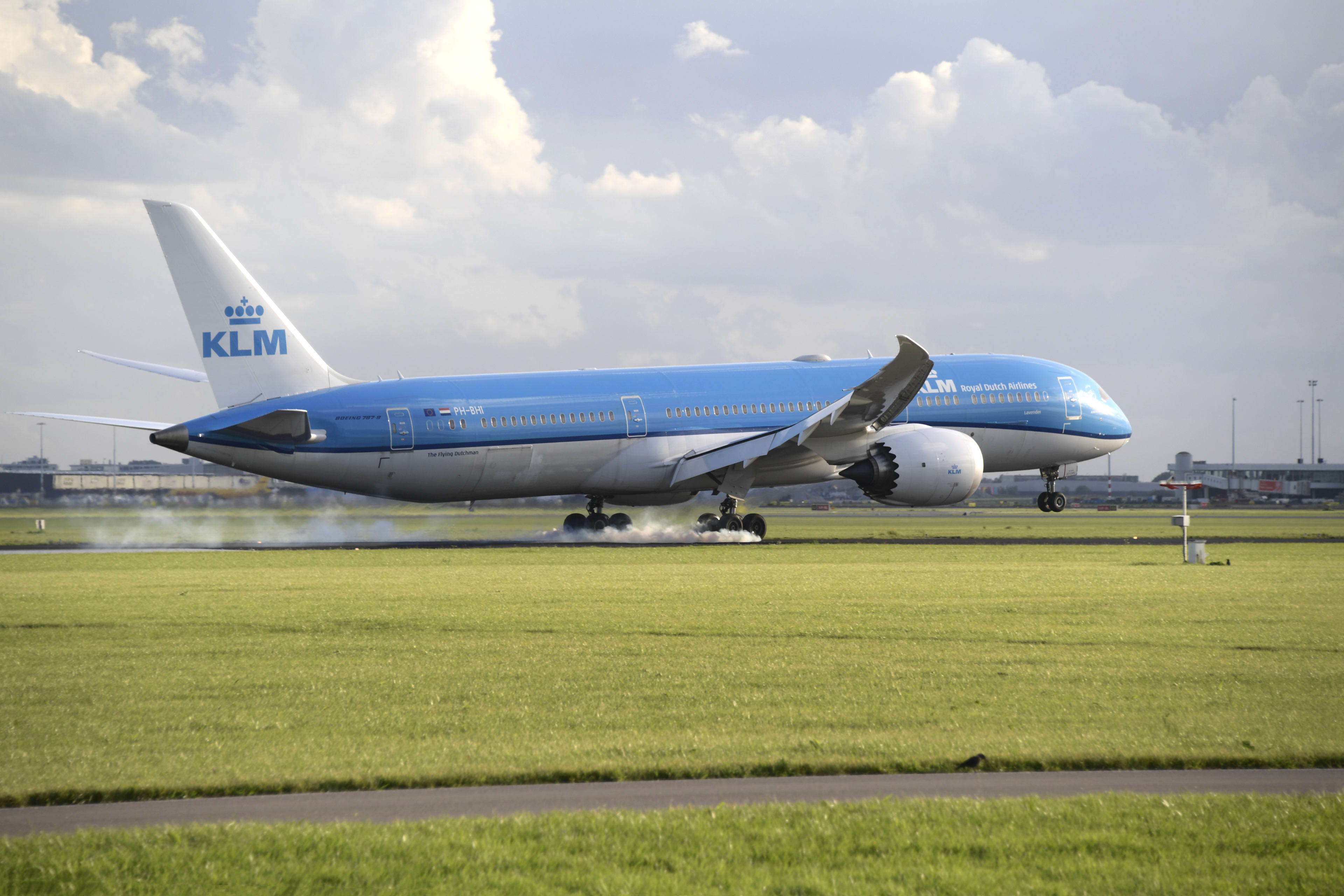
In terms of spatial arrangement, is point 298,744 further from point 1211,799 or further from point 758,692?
point 1211,799

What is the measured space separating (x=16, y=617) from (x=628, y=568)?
46.0 feet

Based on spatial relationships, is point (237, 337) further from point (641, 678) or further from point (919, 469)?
point (641, 678)

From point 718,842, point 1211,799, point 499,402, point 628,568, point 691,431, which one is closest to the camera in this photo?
point 718,842

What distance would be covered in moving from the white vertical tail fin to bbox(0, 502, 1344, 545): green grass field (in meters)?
7.58

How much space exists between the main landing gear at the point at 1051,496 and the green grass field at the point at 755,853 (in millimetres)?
41081

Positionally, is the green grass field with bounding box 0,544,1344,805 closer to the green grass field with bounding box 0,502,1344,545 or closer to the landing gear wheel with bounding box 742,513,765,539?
the landing gear wheel with bounding box 742,513,765,539

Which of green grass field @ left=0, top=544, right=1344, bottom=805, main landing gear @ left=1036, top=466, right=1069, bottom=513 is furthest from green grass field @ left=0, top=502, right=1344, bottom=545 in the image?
green grass field @ left=0, top=544, right=1344, bottom=805

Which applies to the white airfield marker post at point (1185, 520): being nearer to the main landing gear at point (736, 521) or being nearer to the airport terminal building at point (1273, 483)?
the main landing gear at point (736, 521)

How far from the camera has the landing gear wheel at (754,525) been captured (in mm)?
42438

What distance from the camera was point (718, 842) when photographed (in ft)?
25.8

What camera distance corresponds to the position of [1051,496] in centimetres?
4919

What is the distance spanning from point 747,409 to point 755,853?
35538mm

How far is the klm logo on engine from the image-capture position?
37.1 m

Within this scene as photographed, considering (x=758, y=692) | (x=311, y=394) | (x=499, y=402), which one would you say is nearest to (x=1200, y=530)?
(x=499, y=402)
